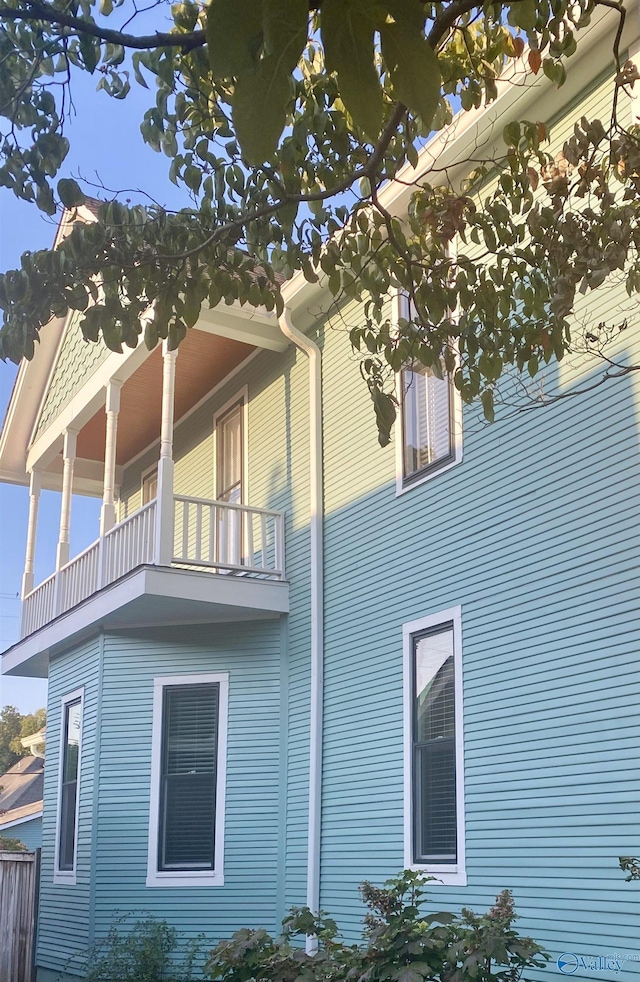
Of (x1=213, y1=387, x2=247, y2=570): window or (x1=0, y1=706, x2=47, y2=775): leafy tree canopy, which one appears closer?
(x1=213, y1=387, x2=247, y2=570): window

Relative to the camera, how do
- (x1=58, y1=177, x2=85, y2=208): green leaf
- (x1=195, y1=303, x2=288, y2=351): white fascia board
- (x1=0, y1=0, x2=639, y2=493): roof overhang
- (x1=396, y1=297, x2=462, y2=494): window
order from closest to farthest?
(x1=58, y1=177, x2=85, y2=208): green leaf
(x1=0, y1=0, x2=639, y2=493): roof overhang
(x1=396, y1=297, x2=462, y2=494): window
(x1=195, y1=303, x2=288, y2=351): white fascia board

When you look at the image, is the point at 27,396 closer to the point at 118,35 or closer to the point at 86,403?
the point at 86,403

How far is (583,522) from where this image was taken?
24.3 feet

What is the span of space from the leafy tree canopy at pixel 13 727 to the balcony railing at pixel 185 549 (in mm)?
53389

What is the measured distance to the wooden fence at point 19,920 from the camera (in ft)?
35.9

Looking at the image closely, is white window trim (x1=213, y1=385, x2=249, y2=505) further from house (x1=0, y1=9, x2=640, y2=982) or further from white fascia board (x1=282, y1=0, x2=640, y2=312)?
white fascia board (x1=282, y1=0, x2=640, y2=312)

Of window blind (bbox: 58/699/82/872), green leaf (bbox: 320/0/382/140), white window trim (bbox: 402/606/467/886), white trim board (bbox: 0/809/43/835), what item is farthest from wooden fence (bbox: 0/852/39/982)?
white trim board (bbox: 0/809/43/835)

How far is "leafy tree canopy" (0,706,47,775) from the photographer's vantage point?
6316 centimetres

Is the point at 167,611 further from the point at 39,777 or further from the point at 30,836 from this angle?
the point at 39,777

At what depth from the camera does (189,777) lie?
456 inches

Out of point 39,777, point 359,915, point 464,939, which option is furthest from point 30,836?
point 464,939

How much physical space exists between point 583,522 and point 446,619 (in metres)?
1.79

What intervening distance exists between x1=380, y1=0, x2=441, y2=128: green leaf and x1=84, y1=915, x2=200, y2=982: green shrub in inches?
409

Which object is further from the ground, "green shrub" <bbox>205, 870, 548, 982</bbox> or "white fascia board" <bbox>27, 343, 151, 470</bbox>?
"white fascia board" <bbox>27, 343, 151, 470</bbox>
